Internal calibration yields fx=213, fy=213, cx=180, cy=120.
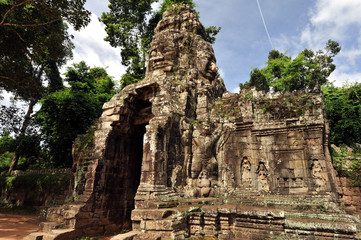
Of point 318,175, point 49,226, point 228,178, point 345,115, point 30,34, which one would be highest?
point 30,34

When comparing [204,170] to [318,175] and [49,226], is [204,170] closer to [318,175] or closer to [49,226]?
[318,175]

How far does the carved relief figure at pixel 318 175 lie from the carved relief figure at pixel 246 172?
182 cm

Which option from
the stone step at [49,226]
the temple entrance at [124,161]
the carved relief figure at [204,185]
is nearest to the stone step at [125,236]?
the carved relief figure at [204,185]

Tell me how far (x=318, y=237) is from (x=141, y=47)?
782 inches

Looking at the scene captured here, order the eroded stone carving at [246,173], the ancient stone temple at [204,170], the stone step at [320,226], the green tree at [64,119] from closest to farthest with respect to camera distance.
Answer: the stone step at [320,226], the ancient stone temple at [204,170], the eroded stone carving at [246,173], the green tree at [64,119]

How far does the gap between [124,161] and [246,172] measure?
17.2 ft

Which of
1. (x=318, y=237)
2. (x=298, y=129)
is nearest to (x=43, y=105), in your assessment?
(x=298, y=129)

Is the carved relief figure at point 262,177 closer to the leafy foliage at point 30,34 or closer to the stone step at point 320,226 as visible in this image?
the stone step at point 320,226

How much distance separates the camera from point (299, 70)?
69.5 feet

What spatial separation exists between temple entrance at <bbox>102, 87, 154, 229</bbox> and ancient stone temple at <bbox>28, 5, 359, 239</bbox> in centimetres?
4

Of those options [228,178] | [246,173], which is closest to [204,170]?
[228,178]

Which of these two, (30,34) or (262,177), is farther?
(30,34)

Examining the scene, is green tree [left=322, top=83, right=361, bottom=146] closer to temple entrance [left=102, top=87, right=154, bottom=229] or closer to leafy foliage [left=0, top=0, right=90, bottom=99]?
temple entrance [left=102, top=87, right=154, bottom=229]

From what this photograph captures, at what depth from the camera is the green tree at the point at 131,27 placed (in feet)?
66.4
